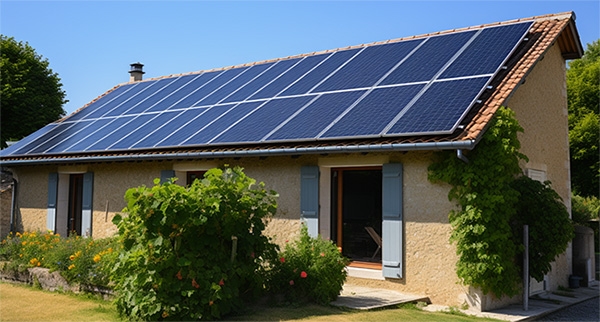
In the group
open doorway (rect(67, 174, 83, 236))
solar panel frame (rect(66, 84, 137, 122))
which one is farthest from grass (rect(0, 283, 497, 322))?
solar panel frame (rect(66, 84, 137, 122))

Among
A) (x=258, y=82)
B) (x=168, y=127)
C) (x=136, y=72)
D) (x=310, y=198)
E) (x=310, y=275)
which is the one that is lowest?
(x=310, y=275)

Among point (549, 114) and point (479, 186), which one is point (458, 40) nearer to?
point (549, 114)

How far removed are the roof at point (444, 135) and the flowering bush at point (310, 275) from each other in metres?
1.79

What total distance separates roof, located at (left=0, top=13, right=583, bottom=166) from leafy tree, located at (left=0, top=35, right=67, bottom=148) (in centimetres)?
1472

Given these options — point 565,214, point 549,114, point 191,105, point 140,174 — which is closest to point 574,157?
point 549,114

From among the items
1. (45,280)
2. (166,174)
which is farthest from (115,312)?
(166,174)

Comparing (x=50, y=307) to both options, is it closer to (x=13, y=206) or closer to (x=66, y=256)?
(x=66, y=256)

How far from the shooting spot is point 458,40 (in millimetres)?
11398

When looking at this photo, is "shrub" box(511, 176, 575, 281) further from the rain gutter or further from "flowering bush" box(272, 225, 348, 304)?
"flowering bush" box(272, 225, 348, 304)

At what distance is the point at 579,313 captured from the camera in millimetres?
9164

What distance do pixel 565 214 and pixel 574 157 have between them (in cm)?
1272

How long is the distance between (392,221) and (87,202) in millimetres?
7888

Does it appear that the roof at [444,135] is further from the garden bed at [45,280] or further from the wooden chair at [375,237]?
the garden bed at [45,280]

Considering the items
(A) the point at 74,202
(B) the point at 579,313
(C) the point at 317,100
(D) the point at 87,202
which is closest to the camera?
(B) the point at 579,313
